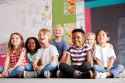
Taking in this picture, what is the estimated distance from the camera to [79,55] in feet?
4.63

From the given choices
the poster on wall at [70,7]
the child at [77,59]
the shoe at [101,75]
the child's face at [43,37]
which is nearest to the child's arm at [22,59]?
the child's face at [43,37]

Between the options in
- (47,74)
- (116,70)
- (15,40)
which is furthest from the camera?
(15,40)

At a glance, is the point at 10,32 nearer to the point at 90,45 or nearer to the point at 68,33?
the point at 68,33

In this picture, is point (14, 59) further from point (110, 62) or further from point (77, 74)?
point (110, 62)

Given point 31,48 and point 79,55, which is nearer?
point 79,55

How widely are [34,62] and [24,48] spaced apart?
110 millimetres

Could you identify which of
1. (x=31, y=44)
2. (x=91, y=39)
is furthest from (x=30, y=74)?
(x=91, y=39)

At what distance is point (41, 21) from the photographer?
4.96ft

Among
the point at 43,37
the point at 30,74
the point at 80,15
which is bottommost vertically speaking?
the point at 30,74

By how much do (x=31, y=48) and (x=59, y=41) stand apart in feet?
0.58

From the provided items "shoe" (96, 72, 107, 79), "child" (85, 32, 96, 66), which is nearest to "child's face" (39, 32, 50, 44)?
"child" (85, 32, 96, 66)

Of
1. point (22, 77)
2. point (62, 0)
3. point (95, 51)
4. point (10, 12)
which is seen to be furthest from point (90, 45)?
point (10, 12)

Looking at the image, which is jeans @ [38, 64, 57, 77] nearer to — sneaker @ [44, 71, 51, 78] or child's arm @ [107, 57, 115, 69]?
sneaker @ [44, 71, 51, 78]

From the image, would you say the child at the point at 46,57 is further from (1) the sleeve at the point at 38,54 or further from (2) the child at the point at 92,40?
A: (2) the child at the point at 92,40
